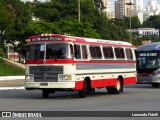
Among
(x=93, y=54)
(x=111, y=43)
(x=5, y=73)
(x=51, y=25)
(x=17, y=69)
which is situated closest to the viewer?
(x=93, y=54)

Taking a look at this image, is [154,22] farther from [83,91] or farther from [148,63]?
[83,91]

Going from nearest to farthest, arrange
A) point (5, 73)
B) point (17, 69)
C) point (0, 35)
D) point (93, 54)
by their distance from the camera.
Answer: point (93, 54) → point (5, 73) → point (17, 69) → point (0, 35)

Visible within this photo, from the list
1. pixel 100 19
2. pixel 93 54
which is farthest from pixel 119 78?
pixel 100 19

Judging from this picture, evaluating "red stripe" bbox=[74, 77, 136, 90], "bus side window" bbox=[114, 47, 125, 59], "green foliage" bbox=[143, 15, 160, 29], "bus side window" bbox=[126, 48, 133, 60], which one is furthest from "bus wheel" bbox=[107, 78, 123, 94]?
"green foliage" bbox=[143, 15, 160, 29]

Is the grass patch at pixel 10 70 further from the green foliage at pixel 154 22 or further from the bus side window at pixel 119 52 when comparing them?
the green foliage at pixel 154 22

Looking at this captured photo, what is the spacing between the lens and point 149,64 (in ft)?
120

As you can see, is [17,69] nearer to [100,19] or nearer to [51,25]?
[51,25]

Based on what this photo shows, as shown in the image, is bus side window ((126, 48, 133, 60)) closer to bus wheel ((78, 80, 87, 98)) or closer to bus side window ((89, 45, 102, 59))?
bus side window ((89, 45, 102, 59))

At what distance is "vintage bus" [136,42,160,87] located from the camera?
3584 centimetres

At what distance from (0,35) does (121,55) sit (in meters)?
42.8

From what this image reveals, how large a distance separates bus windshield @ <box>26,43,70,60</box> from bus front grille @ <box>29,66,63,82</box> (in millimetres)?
478

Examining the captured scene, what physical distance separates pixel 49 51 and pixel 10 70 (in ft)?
117

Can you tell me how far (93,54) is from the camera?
83.8 feet

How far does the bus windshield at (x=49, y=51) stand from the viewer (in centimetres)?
2327
